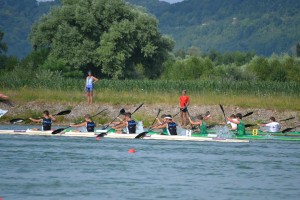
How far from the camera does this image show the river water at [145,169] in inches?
923

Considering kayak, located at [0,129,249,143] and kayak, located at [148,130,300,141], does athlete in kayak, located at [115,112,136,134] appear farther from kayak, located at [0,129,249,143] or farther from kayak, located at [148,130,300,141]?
kayak, located at [148,130,300,141]

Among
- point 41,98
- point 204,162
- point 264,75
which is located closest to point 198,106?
point 41,98

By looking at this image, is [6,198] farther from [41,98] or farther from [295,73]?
[295,73]

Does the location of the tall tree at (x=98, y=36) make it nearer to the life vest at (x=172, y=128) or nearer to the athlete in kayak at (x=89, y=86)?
the athlete in kayak at (x=89, y=86)

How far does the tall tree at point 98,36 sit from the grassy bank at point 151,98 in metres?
12.5

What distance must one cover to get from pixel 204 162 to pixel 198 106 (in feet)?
62.6

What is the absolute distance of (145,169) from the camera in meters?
27.8

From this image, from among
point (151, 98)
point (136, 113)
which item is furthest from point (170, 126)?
point (151, 98)

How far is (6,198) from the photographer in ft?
72.6

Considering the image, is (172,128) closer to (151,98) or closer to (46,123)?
(46,123)

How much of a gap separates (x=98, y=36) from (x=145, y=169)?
41.6 m

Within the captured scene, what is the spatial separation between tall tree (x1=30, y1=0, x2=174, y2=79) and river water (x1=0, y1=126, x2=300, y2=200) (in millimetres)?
29064

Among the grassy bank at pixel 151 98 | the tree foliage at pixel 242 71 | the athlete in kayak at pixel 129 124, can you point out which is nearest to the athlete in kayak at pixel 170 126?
the athlete in kayak at pixel 129 124

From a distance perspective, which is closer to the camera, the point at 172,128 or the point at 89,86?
the point at 172,128
